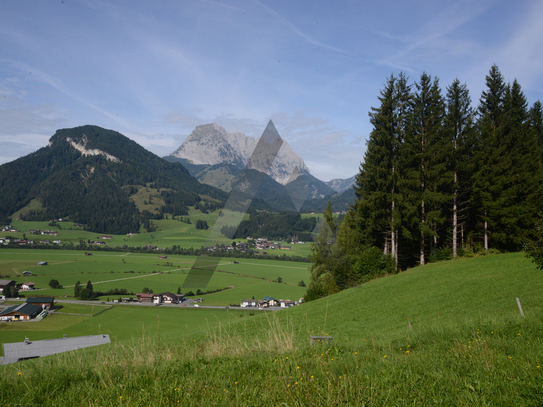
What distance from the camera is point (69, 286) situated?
57625mm

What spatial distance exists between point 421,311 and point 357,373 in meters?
11.3

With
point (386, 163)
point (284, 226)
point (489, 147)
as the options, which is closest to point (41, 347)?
point (386, 163)

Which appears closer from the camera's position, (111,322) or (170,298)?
(111,322)

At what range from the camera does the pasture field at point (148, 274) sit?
174 ft

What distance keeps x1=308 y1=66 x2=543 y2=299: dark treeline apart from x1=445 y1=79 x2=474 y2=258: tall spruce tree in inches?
3.1

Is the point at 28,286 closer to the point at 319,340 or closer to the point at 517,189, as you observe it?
the point at 319,340

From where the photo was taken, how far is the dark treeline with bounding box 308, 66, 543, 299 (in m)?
22.9

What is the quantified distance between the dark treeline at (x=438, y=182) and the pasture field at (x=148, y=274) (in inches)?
973

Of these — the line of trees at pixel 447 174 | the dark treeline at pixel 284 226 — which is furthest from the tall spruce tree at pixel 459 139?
the dark treeline at pixel 284 226

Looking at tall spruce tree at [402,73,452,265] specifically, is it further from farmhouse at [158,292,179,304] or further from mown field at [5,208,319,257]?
mown field at [5,208,319,257]

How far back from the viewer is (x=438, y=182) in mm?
22812

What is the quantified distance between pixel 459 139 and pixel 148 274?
6551cm

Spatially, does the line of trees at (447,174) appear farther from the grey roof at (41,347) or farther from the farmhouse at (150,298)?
the farmhouse at (150,298)

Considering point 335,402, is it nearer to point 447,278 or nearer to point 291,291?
point 447,278
